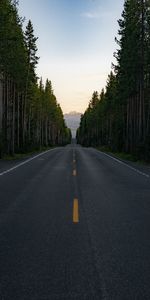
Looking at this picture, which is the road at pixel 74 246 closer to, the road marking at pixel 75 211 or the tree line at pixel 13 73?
the road marking at pixel 75 211

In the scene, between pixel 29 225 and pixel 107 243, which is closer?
pixel 107 243

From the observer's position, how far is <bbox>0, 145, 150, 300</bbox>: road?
4914mm

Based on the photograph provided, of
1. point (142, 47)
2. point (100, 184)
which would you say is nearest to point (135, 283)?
point (100, 184)

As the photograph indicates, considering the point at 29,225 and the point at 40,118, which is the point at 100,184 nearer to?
the point at 29,225

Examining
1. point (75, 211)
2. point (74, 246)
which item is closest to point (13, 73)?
point (75, 211)

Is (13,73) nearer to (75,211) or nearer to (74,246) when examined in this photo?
(75,211)

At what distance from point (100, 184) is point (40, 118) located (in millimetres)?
77795

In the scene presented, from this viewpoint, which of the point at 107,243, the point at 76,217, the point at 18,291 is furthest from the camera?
the point at 76,217

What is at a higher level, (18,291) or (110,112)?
(110,112)

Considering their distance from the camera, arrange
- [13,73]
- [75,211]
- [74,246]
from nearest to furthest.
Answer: [74,246] → [75,211] → [13,73]

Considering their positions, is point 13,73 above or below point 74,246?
above

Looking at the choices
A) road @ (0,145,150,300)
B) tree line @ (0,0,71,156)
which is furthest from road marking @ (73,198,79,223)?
tree line @ (0,0,71,156)

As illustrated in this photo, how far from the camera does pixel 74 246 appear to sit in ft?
22.3

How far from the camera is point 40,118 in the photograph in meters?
92.6
